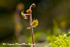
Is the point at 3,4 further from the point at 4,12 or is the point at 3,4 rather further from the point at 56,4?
the point at 56,4

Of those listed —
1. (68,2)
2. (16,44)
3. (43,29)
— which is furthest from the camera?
(68,2)

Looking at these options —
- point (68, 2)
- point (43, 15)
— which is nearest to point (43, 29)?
point (43, 15)

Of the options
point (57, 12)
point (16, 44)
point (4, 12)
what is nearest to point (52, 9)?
point (57, 12)

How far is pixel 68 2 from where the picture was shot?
229 cm

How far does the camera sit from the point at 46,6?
233 centimetres

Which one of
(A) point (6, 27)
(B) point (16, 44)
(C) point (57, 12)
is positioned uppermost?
(C) point (57, 12)

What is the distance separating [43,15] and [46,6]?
4.3 inches

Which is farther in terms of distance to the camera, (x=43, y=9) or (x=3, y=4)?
(x=43, y=9)

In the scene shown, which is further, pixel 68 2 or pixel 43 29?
pixel 68 2

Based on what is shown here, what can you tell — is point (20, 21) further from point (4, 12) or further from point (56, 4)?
point (56, 4)

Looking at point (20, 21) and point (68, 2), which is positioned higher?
point (68, 2)

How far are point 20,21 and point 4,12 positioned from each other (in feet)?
0.66

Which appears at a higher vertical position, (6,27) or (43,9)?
(43,9)

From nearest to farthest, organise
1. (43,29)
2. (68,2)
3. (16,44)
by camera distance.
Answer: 1. (16,44)
2. (43,29)
3. (68,2)
